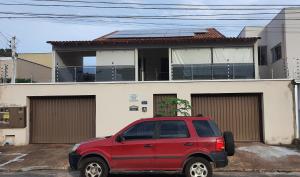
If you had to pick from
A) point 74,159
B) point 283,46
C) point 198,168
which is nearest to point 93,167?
point 74,159

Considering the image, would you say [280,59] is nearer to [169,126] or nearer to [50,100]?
[50,100]

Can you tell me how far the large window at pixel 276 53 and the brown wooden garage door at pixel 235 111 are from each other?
19.5 ft

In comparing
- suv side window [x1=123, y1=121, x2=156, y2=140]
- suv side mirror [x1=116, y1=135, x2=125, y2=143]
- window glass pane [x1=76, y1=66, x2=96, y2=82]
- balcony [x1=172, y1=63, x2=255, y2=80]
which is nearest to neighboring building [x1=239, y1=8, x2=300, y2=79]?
balcony [x1=172, y1=63, x2=255, y2=80]

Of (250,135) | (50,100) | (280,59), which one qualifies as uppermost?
(280,59)

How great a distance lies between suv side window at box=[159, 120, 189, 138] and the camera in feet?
42.3

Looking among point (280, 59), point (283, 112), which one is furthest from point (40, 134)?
point (280, 59)

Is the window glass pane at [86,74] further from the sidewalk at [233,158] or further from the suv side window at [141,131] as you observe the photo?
the suv side window at [141,131]

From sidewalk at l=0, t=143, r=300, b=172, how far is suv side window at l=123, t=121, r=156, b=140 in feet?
12.1

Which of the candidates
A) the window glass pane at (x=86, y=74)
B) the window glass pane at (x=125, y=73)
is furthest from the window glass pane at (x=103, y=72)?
the window glass pane at (x=125, y=73)

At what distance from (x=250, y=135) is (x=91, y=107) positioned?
751cm

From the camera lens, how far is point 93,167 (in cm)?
1299

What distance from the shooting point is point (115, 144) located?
12.9m

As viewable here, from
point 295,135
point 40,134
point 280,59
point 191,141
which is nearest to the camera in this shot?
point 191,141

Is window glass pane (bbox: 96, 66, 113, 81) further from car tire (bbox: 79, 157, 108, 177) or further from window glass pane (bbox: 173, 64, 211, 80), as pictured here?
car tire (bbox: 79, 157, 108, 177)
